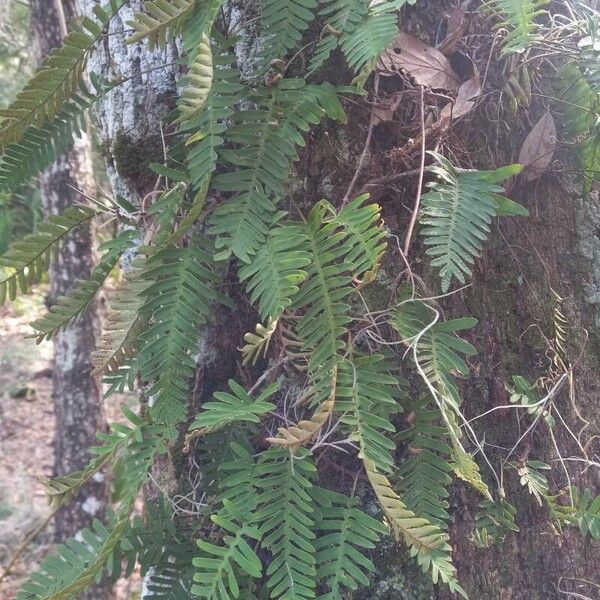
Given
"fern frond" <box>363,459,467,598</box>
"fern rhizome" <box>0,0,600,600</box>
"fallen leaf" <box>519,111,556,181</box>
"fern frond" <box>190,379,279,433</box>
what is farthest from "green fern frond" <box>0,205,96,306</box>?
"fallen leaf" <box>519,111,556,181</box>

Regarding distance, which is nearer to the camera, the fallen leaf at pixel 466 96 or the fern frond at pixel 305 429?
the fern frond at pixel 305 429

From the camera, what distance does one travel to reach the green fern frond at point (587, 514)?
3.38 ft

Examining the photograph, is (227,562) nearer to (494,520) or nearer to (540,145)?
(494,520)

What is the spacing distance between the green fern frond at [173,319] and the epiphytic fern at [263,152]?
0.19 feet

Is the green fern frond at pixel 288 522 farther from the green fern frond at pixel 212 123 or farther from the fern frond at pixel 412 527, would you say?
the green fern frond at pixel 212 123

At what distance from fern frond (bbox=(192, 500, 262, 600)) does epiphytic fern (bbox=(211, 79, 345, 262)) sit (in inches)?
14.8

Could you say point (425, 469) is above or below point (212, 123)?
below

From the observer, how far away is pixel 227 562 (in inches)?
35.4

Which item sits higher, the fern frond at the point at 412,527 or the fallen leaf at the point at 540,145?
the fallen leaf at the point at 540,145

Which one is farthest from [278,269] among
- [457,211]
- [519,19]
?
[519,19]

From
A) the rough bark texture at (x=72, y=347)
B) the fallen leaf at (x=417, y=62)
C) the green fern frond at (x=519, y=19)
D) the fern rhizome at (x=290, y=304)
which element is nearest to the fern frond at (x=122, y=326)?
the fern rhizome at (x=290, y=304)

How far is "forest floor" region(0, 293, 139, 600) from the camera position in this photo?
14.8ft

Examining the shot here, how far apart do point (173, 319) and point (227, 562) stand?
0.34m

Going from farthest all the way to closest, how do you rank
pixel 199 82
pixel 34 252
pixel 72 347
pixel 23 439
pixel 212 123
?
pixel 23 439
pixel 72 347
pixel 34 252
pixel 212 123
pixel 199 82
